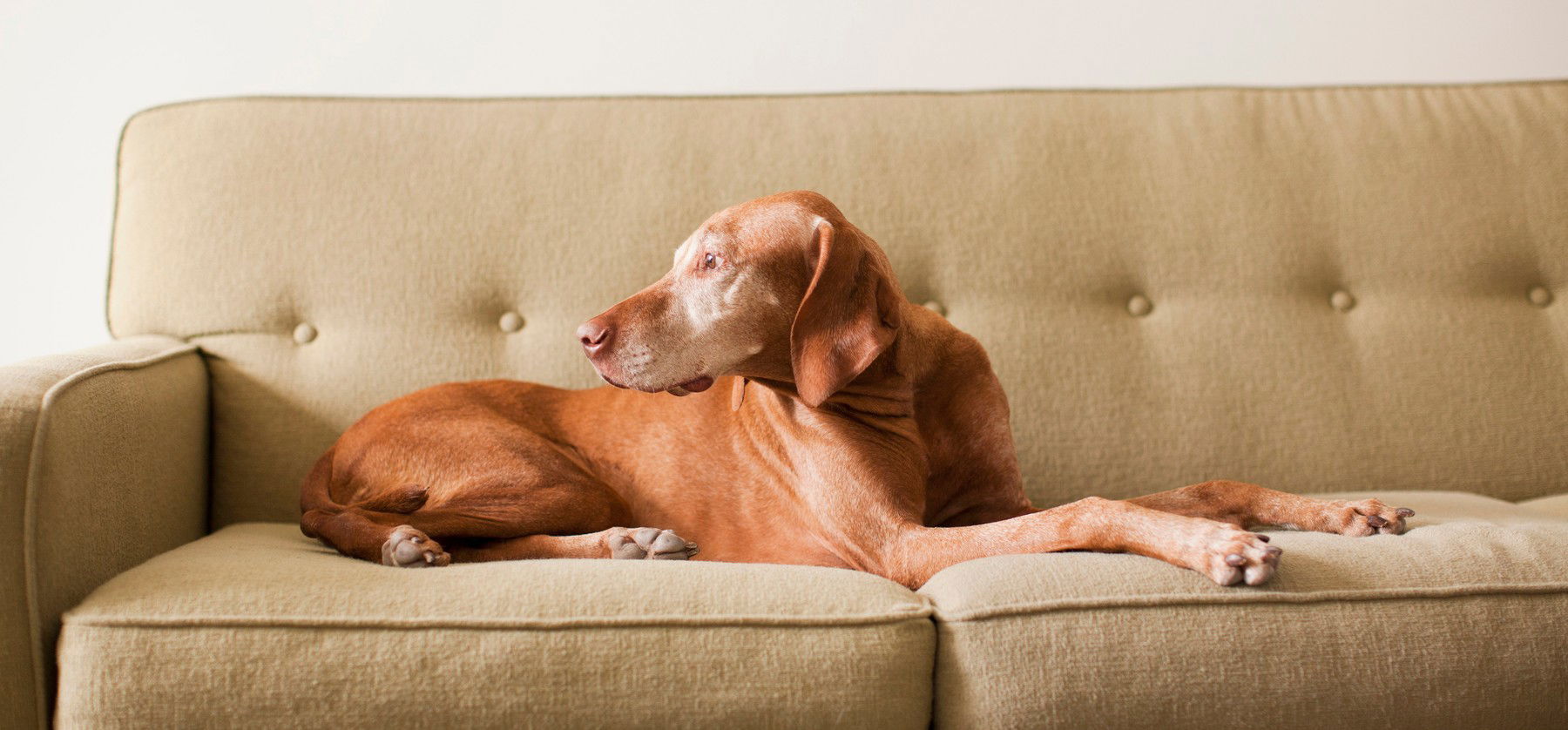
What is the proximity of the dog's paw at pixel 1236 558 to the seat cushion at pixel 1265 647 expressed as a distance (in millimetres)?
18

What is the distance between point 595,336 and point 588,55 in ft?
A: 5.54

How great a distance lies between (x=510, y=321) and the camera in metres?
2.57

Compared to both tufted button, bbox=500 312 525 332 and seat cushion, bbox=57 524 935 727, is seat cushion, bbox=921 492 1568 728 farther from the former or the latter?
tufted button, bbox=500 312 525 332

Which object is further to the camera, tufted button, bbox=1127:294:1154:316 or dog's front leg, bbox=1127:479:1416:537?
tufted button, bbox=1127:294:1154:316

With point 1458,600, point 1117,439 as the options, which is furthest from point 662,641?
point 1117,439

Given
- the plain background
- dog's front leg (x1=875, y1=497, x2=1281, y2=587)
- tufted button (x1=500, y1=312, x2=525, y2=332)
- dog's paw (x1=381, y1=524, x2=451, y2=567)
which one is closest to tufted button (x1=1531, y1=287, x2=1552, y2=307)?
the plain background

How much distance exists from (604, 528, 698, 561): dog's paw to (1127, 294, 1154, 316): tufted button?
132 centimetres

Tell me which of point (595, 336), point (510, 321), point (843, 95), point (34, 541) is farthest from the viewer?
point (843, 95)

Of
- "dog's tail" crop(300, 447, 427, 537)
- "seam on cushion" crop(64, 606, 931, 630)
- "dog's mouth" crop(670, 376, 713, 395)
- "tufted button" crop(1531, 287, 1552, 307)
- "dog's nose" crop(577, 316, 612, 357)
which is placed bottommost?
"dog's tail" crop(300, 447, 427, 537)

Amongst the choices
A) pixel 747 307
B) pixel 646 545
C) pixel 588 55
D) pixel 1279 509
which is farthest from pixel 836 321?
pixel 588 55

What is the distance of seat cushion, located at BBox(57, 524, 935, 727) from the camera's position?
137cm

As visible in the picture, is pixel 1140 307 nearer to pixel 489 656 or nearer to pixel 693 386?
pixel 693 386

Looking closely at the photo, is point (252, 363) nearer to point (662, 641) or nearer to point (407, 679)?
point (407, 679)

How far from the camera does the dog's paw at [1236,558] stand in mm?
1463
